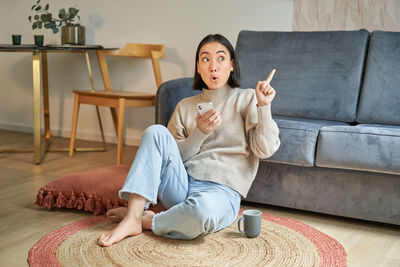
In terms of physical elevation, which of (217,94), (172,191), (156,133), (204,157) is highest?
(217,94)

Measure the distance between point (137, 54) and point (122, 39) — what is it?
0.38 metres

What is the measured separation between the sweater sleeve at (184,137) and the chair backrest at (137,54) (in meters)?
1.39

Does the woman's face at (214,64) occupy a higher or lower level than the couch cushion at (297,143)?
higher

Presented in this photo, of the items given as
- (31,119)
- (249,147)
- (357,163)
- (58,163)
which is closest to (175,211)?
(249,147)

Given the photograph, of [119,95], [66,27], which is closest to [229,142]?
[119,95]

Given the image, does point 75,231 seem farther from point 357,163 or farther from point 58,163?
point 58,163

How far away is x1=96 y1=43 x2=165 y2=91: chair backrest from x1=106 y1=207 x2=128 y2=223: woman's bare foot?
156cm

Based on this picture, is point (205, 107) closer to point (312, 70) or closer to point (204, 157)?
point (204, 157)

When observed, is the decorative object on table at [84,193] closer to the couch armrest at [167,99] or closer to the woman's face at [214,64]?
the couch armrest at [167,99]

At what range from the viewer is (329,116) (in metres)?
2.52

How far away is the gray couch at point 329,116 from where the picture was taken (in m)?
2.05

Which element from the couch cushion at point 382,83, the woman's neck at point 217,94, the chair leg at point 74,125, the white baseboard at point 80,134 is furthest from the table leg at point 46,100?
the couch cushion at point 382,83

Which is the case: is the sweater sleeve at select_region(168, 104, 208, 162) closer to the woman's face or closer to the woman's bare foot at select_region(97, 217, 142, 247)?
the woman's face

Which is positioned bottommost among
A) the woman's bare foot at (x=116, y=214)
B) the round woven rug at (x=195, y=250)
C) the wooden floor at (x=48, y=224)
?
the wooden floor at (x=48, y=224)
